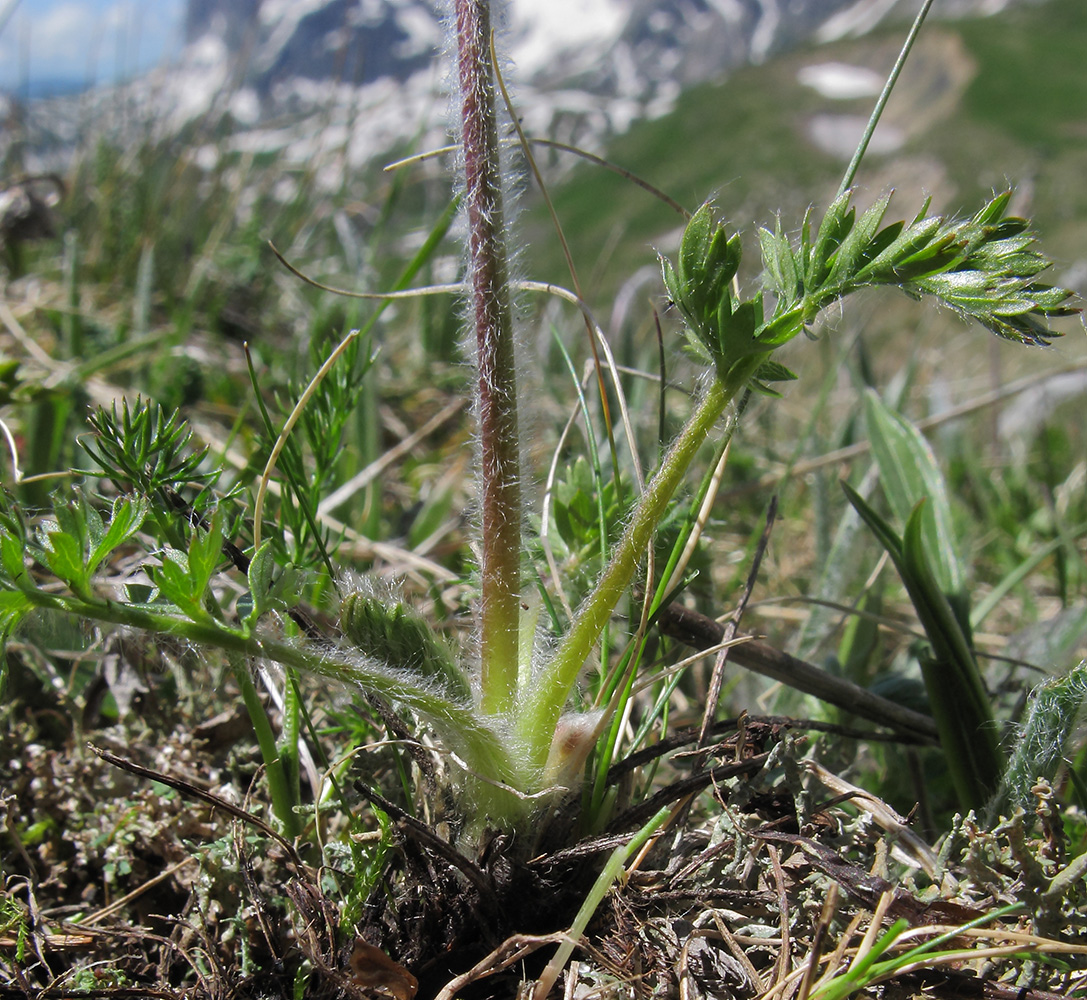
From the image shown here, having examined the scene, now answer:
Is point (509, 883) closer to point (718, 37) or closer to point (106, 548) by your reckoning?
point (106, 548)

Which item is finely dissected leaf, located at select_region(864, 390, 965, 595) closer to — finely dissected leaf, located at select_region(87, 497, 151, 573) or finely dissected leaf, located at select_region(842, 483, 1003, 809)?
finely dissected leaf, located at select_region(842, 483, 1003, 809)

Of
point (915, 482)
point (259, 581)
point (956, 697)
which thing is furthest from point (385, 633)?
point (915, 482)

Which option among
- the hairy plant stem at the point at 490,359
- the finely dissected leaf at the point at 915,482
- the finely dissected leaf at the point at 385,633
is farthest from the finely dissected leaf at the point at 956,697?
the finely dissected leaf at the point at 385,633

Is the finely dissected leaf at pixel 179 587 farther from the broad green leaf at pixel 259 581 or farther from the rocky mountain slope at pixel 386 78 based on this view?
the rocky mountain slope at pixel 386 78

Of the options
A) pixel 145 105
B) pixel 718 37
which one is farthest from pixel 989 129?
pixel 718 37

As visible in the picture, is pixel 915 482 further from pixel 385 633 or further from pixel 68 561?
pixel 68 561

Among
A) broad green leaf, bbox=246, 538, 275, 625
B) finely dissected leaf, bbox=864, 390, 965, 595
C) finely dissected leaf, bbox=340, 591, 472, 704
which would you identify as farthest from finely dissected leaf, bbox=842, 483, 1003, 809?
broad green leaf, bbox=246, 538, 275, 625
